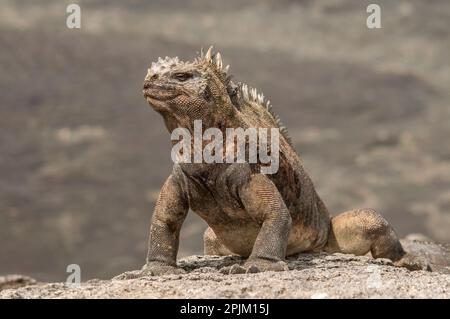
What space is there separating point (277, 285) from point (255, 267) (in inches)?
35.1

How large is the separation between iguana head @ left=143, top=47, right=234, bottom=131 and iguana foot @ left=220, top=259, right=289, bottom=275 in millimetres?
1307

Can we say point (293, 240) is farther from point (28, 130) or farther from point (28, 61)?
point (28, 61)

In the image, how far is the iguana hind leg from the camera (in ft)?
34.6

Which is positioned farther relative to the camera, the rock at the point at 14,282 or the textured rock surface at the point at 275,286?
the rock at the point at 14,282

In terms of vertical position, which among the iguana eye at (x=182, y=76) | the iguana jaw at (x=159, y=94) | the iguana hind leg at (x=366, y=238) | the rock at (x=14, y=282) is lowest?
the rock at (x=14, y=282)

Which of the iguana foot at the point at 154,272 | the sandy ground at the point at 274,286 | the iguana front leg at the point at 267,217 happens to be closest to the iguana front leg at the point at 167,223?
the iguana foot at the point at 154,272

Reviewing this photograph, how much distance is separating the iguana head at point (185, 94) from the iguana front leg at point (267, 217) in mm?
686

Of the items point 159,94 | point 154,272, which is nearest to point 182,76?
point 159,94

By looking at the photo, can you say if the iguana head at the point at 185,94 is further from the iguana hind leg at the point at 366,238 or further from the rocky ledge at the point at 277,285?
the iguana hind leg at the point at 366,238

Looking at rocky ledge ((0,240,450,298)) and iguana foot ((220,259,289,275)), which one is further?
iguana foot ((220,259,289,275))

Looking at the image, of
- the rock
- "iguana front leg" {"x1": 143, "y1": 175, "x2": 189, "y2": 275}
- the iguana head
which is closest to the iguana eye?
the iguana head

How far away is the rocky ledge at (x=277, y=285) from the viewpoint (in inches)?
293

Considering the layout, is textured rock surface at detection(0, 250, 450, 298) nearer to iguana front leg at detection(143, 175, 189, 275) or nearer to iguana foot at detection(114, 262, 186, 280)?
iguana foot at detection(114, 262, 186, 280)

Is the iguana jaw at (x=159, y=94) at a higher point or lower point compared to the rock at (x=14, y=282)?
higher
